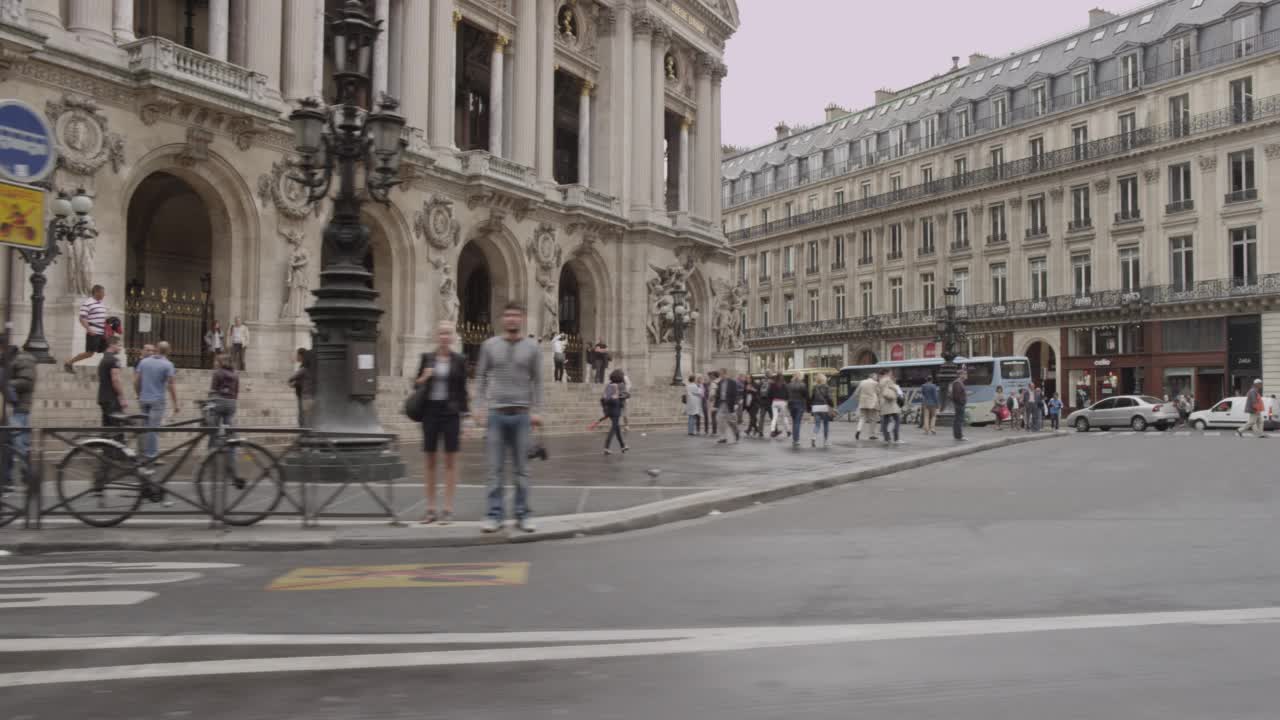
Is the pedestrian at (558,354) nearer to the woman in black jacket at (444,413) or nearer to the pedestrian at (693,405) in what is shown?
the pedestrian at (693,405)

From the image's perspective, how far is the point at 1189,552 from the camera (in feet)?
24.3

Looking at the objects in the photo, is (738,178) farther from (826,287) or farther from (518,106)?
(518,106)

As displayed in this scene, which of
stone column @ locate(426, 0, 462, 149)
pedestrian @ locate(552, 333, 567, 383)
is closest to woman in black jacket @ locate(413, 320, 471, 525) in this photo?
pedestrian @ locate(552, 333, 567, 383)

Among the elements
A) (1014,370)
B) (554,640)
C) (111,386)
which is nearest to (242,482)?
(111,386)

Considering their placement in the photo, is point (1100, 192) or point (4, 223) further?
point (1100, 192)

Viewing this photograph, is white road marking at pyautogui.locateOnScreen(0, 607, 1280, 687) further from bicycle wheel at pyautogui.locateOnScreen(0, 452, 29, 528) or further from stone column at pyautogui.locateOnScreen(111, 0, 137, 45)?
stone column at pyautogui.locateOnScreen(111, 0, 137, 45)

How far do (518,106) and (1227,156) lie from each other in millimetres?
32650

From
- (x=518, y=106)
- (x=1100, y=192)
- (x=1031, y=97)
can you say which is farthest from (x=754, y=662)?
(x=1031, y=97)

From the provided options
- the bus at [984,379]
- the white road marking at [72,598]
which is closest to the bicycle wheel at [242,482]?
the white road marking at [72,598]

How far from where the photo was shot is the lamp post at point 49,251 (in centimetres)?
1689

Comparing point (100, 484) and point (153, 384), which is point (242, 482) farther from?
point (153, 384)

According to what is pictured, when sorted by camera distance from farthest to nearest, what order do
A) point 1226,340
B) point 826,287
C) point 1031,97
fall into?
point 826,287 < point 1031,97 < point 1226,340

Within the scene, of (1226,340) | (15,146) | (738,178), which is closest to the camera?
(15,146)

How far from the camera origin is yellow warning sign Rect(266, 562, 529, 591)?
6.24 meters
